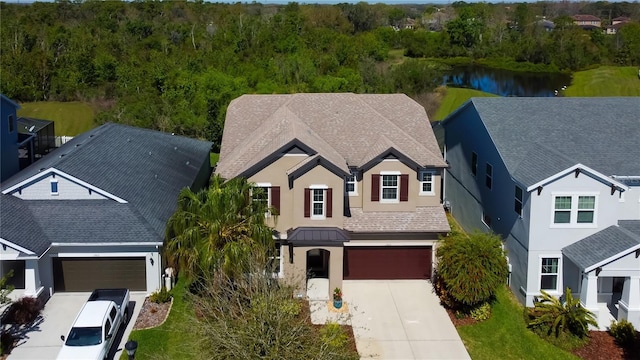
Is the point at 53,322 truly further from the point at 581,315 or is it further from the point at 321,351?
the point at 581,315

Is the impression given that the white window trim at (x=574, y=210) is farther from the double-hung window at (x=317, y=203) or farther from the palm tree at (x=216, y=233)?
the palm tree at (x=216, y=233)

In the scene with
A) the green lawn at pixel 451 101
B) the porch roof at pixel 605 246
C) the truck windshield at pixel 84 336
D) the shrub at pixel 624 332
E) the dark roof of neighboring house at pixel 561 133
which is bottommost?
the shrub at pixel 624 332

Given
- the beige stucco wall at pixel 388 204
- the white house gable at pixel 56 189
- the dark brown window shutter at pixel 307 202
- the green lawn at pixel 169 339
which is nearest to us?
the green lawn at pixel 169 339

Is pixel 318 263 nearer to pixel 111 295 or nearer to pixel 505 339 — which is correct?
pixel 505 339

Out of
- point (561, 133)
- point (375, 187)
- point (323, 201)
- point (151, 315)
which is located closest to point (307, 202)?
point (323, 201)

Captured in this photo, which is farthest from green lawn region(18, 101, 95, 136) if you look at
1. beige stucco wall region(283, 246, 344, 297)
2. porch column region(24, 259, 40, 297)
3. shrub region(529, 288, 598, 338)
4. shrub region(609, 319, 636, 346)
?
shrub region(609, 319, 636, 346)

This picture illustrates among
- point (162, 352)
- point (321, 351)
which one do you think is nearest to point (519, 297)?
point (321, 351)

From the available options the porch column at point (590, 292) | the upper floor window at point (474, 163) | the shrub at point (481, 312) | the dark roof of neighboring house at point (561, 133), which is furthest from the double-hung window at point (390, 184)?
the porch column at point (590, 292)
